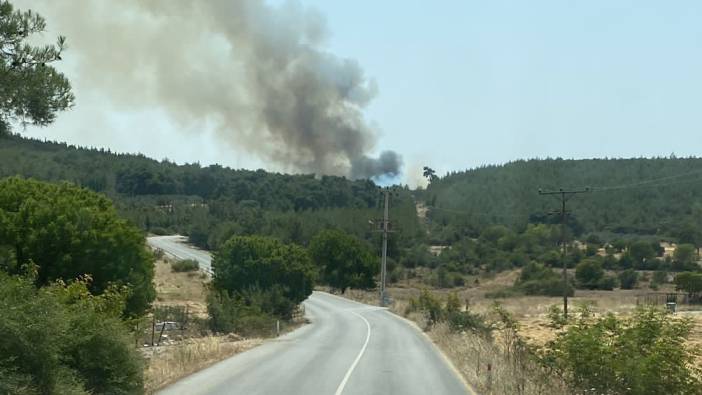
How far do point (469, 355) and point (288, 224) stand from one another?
114 meters

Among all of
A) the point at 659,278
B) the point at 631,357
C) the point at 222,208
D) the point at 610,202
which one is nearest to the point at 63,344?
the point at 631,357

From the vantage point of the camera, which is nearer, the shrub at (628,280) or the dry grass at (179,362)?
the dry grass at (179,362)

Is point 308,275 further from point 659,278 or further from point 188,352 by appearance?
point 659,278

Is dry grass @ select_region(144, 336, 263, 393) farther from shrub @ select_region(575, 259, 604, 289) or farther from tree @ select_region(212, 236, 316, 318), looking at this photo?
shrub @ select_region(575, 259, 604, 289)

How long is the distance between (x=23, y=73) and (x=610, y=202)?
6903 inches

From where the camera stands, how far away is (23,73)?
55.6 feet

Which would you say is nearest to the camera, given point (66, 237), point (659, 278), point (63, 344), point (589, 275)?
point (63, 344)

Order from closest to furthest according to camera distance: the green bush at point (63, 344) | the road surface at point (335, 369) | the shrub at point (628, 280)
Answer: the green bush at point (63, 344) → the road surface at point (335, 369) → the shrub at point (628, 280)

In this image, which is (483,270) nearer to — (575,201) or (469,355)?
(575,201)

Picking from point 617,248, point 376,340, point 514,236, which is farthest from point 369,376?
point 514,236

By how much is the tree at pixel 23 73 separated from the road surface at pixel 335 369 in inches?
276

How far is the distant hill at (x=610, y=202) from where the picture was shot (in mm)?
166250

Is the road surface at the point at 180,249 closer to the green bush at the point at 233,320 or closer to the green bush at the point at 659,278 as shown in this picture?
the green bush at the point at 233,320

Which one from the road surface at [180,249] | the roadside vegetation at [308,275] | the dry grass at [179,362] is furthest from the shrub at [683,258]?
the dry grass at [179,362]
